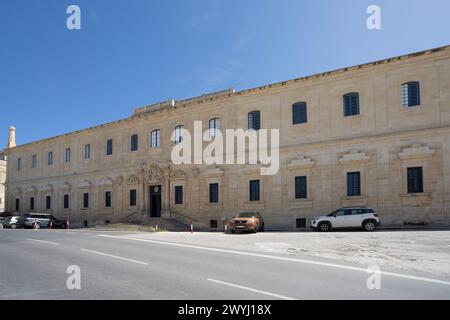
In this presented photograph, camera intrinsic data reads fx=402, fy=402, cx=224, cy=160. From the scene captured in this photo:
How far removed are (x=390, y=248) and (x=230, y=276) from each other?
8664mm

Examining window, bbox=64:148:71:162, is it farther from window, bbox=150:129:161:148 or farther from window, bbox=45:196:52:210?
window, bbox=150:129:161:148

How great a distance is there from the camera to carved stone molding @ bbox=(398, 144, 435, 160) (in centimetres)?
2469

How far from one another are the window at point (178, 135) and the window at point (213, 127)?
3313 millimetres

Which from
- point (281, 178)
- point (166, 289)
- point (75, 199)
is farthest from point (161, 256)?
point (75, 199)

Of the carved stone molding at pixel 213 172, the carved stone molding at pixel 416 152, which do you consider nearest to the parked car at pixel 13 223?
the carved stone molding at pixel 213 172

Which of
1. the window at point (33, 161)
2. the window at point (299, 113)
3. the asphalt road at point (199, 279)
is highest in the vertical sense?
the window at point (299, 113)

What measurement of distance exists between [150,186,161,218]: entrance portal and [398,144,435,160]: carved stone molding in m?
22.0

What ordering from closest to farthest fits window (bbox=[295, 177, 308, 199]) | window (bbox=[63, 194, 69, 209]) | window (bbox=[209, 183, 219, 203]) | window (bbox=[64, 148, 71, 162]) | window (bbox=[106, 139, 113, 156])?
window (bbox=[295, 177, 308, 199])
window (bbox=[209, 183, 219, 203])
window (bbox=[106, 139, 113, 156])
window (bbox=[63, 194, 69, 209])
window (bbox=[64, 148, 71, 162])

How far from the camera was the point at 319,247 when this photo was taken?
658 inches

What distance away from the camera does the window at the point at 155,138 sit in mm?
38844

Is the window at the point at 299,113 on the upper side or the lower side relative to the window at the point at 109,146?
Answer: upper

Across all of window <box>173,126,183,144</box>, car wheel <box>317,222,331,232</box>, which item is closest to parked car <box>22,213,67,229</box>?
window <box>173,126,183,144</box>

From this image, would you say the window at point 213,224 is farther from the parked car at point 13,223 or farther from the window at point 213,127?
the parked car at point 13,223

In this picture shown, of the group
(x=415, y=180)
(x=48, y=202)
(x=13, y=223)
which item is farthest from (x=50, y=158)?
(x=415, y=180)
